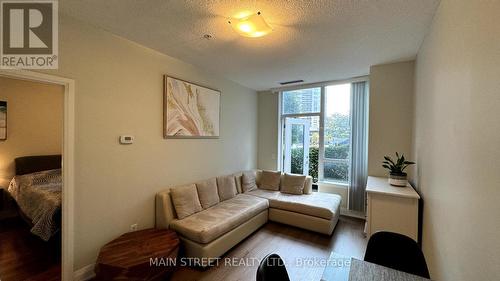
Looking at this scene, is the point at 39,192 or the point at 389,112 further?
the point at 389,112

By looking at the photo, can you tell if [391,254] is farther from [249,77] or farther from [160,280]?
[249,77]

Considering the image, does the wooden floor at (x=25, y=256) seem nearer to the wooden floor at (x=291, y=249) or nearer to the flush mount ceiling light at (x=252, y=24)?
the wooden floor at (x=291, y=249)

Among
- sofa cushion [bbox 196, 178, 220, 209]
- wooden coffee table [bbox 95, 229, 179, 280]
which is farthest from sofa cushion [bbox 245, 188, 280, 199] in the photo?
wooden coffee table [bbox 95, 229, 179, 280]

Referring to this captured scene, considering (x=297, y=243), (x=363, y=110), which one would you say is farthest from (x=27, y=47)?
(x=363, y=110)

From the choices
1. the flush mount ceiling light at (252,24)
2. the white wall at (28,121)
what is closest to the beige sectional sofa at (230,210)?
the flush mount ceiling light at (252,24)

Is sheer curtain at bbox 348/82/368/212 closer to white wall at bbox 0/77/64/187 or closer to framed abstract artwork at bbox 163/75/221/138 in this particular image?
framed abstract artwork at bbox 163/75/221/138

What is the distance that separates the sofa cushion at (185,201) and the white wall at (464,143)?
2.61 m

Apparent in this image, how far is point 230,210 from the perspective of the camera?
2.97 metres

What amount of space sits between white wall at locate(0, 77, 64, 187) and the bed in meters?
0.14

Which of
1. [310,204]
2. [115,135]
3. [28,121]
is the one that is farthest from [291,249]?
[28,121]

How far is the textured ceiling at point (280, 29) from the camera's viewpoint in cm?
175

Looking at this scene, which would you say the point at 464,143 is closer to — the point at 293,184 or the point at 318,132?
the point at 293,184

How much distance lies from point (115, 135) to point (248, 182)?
8.54ft

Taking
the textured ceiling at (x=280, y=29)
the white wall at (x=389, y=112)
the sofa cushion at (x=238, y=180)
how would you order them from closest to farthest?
1. the textured ceiling at (x=280, y=29)
2. the white wall at (x=389, y=112)
3. the sofa cushion at (x=238, y=180)
